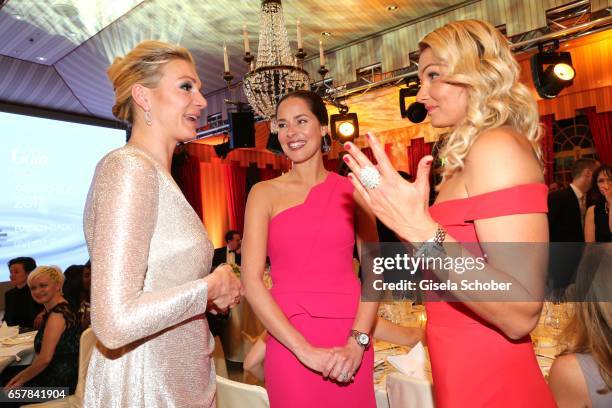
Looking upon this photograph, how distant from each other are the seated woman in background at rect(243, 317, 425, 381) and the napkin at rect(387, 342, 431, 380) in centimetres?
17

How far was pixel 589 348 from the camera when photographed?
4.49ft

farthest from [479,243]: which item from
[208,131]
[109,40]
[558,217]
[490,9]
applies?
[208,131]

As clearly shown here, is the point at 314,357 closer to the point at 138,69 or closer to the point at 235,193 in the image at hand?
the point at 138,69

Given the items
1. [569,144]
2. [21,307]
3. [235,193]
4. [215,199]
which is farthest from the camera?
[235,193]

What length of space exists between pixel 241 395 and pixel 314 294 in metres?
0.47

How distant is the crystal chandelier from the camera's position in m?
4.38

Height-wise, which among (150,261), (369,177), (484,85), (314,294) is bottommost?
(314,294)

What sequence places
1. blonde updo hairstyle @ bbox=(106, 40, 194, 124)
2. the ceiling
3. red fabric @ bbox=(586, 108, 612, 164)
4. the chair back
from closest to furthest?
1. blonde updo hairstyle @ bbox=(106, 40, 194, 124)
2. the chair back
3. the ceiling
4. red fabric @ bbox=(586, 108, 612, 164)

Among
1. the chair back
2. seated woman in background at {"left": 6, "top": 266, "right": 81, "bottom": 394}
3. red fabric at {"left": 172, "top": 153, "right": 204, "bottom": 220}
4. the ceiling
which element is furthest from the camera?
red fabric at {"left": 172, "top": 153, "right": 204, "bottom": 220}

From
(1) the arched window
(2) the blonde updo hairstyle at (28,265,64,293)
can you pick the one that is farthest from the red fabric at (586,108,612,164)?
(2) the blonde updo hairstyle at (28,265,64,293)

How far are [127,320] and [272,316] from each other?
0.81m

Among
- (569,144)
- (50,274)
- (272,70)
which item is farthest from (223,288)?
(569,144)

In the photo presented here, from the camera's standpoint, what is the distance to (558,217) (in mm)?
5254

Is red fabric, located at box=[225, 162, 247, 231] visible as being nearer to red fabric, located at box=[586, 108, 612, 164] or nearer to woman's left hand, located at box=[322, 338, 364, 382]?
red fabric, located at box=[586, 108, 612, 164]
